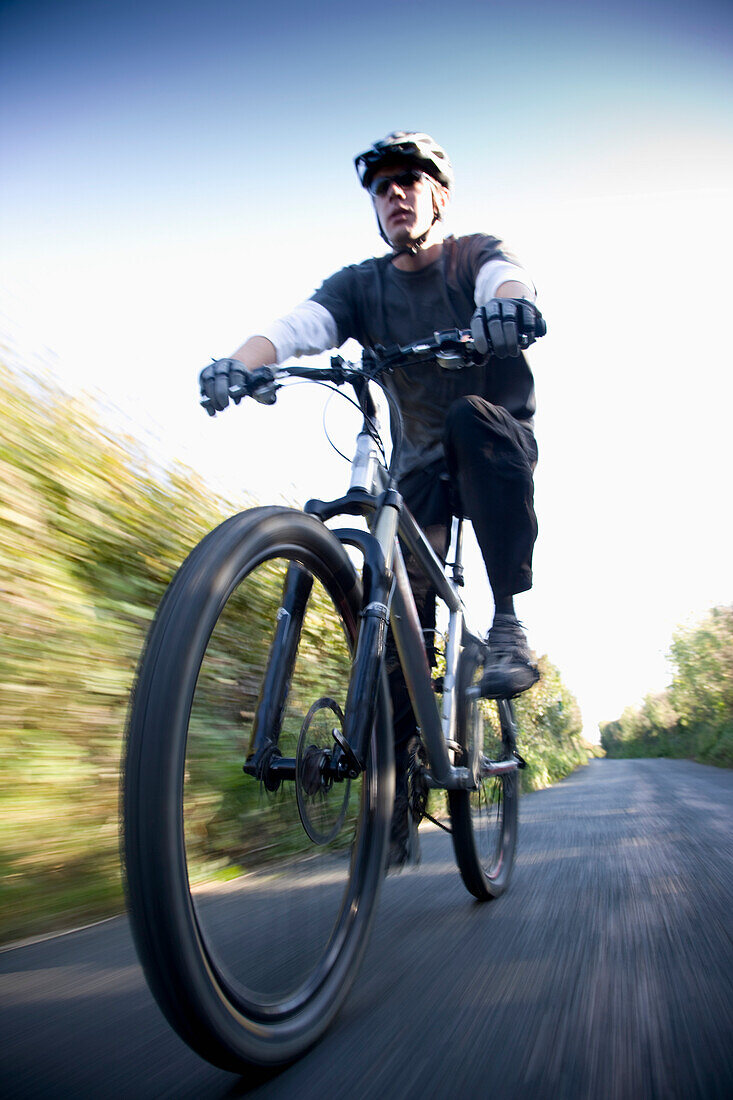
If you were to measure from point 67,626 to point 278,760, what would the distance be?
1.41 metres

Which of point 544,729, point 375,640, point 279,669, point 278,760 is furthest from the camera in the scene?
point 544,729

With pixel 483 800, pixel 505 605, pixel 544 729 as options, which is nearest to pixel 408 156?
pixel 505 605

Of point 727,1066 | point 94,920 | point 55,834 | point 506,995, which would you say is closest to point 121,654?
point 55,834

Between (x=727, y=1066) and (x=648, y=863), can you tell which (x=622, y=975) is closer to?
(x=727, y=1066)

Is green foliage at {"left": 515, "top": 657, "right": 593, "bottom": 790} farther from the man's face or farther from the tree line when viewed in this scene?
the man's face

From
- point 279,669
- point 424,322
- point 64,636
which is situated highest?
point 424,322

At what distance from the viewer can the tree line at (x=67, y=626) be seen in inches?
89.5

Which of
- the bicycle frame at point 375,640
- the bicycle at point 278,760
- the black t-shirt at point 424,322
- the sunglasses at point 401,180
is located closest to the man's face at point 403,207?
the sunglasses at point 401,180

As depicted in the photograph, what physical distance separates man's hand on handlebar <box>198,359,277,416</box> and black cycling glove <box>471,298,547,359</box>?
568 mm

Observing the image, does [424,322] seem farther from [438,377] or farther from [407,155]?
[407,155]

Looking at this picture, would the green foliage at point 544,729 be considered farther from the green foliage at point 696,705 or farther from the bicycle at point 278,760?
the bicycle at point 278,760

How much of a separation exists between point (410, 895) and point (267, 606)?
63.0 inches

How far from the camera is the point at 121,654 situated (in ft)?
9.03

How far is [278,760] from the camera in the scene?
150 centimetres
